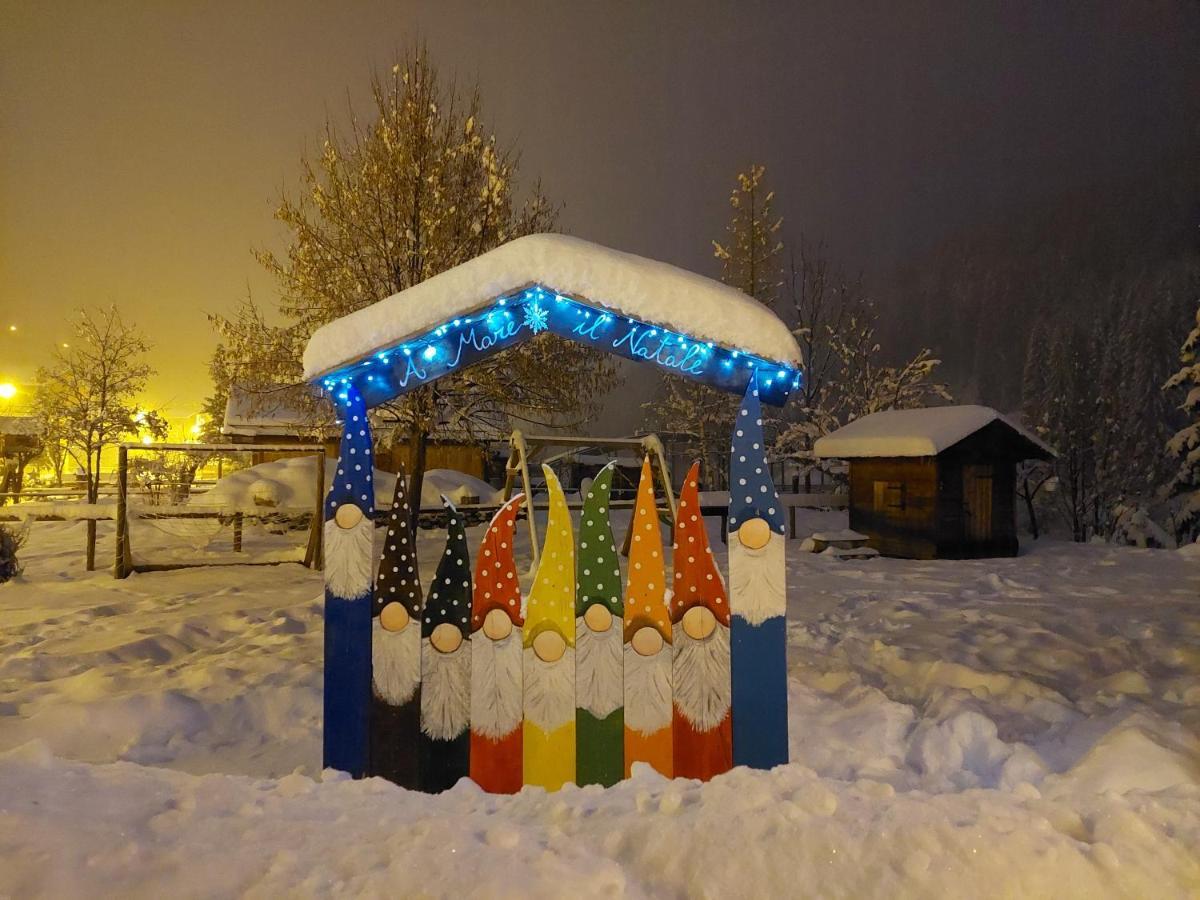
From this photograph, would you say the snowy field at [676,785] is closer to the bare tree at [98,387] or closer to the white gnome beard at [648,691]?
the white gnome beard at [648,691]

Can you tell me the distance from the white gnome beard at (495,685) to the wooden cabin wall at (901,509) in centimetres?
1122

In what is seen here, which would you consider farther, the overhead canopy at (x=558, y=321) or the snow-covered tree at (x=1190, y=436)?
the snow-covered tree at (x=1190, y=436)

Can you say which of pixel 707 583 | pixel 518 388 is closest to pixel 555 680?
pixel 707 583

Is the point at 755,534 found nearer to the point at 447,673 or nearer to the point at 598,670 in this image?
the point at 598,670

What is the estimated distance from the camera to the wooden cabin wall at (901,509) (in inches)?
494

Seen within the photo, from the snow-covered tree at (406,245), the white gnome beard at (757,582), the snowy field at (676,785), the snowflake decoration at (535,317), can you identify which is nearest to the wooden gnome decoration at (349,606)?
the snowy field at (676,785)

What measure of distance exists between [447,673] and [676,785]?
4.34 ft

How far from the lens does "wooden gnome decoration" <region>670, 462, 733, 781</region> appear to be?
138 inches

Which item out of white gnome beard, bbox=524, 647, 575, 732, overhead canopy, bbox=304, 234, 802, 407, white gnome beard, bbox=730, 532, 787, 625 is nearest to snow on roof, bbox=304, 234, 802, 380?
overhead canopy, bbox=304, 234, 802, 407

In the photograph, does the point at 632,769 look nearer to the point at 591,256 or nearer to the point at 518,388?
the point at 591,256

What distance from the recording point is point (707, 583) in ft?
11.9

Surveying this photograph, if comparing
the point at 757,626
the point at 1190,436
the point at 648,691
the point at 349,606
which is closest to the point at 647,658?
the point at 648,691

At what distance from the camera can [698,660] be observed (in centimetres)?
355

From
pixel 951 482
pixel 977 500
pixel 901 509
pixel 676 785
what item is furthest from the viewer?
pixel 901 509
